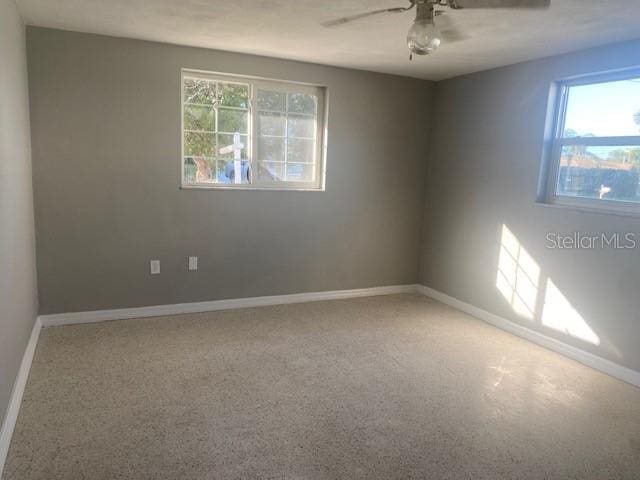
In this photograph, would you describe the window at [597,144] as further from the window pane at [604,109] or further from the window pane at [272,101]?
the window pane at [272,101]

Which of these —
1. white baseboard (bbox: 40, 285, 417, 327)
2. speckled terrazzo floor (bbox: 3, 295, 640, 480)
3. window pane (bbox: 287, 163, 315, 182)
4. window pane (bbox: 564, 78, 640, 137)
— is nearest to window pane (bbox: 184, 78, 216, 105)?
window pane (bbox: 287, 163, 315, 182)

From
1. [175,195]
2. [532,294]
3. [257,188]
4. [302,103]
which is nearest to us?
[532,294]

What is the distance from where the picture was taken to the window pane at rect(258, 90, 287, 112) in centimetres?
409

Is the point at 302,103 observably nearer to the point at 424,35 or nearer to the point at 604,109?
the point at 424,35

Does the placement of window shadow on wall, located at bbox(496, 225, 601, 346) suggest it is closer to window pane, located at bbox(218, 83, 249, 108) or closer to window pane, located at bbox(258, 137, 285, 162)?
window pane, located at bbox(258, 137, 285, 162)

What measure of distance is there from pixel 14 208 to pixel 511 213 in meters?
3.63

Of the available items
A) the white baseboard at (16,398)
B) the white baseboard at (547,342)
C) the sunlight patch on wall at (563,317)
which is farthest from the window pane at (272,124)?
the sunlight patch on wall at (563,317)

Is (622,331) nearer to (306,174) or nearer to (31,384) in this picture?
(306,174)

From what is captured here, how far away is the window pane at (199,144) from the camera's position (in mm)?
3883

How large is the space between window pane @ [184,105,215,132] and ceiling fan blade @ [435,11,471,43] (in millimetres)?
2024

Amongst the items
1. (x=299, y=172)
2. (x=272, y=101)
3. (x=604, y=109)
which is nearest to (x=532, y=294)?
(x=604, y=109)

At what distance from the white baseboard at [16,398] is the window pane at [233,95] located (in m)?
2.33

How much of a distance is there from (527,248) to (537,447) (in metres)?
1.88

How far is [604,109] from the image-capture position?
128 inches
